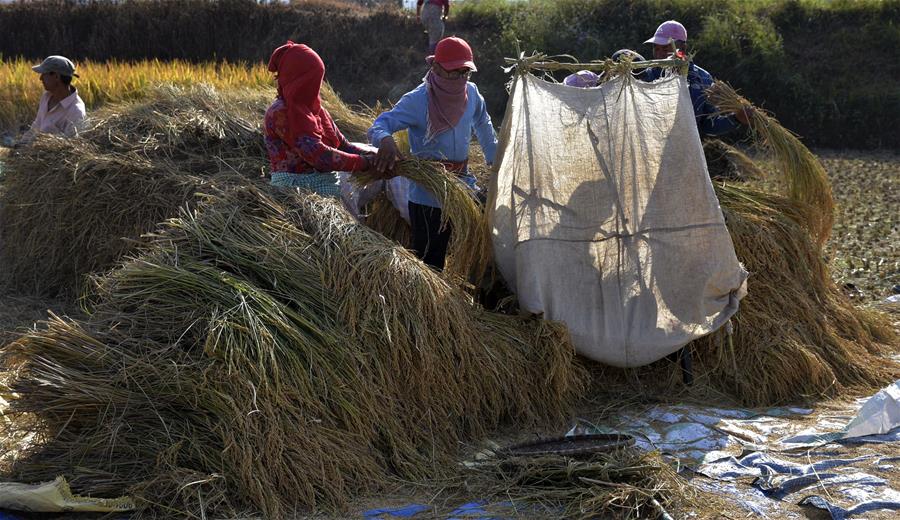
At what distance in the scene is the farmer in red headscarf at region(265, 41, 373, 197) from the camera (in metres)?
4.37

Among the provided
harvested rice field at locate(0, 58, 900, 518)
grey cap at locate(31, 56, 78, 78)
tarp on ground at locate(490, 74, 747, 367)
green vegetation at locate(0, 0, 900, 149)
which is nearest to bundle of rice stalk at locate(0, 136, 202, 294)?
harvested rice field at locate(0, 58, 900, 518)

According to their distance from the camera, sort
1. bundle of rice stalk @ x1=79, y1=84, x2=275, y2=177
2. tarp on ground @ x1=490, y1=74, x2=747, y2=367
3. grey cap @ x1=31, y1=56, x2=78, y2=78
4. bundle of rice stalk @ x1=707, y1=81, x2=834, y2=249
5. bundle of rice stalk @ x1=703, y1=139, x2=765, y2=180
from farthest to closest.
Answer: grey cap @ x1=31, y1=56, x2=78, y2=78, bundle of rice stalk @ x1=79, y1=84, x2=275, y2=177, bundle of rice stalk @ x1=703, y1=139, x2=765, y2=180, bundle of rice stalk @ x1=707, y1=81, x2=834, y2=249, tarp on ground @ x1=490, y1=74, x2=747, y2=367

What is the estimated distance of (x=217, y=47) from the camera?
787 inches

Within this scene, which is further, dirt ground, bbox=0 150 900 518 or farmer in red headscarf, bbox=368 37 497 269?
farmer in red headscarf, bbox=368 37 497 269

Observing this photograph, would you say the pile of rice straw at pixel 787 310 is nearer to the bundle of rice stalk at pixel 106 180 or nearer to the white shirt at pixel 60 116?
the bundle of rice stalk at pixel 106 180

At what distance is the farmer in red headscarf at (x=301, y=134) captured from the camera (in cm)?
437

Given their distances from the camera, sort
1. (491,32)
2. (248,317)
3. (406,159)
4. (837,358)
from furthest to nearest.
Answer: (491,32) < (837,358) < (406,159) < (248,317)

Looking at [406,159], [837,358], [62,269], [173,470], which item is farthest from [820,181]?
[62,269]

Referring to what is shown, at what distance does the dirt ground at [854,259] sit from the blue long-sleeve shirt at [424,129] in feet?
4.08

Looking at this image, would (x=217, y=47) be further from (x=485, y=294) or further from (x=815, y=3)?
(x=485, y=294)

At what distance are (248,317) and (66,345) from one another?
0.61m

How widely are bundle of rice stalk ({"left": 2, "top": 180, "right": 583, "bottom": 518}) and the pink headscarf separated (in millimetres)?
684

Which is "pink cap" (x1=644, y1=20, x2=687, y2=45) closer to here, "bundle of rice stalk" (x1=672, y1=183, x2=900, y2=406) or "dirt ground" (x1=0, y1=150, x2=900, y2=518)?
"bundle of rice stalk" (x1=672, y1=183, x2=900, y2=406)

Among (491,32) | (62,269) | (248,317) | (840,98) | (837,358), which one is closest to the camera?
(248,317)
